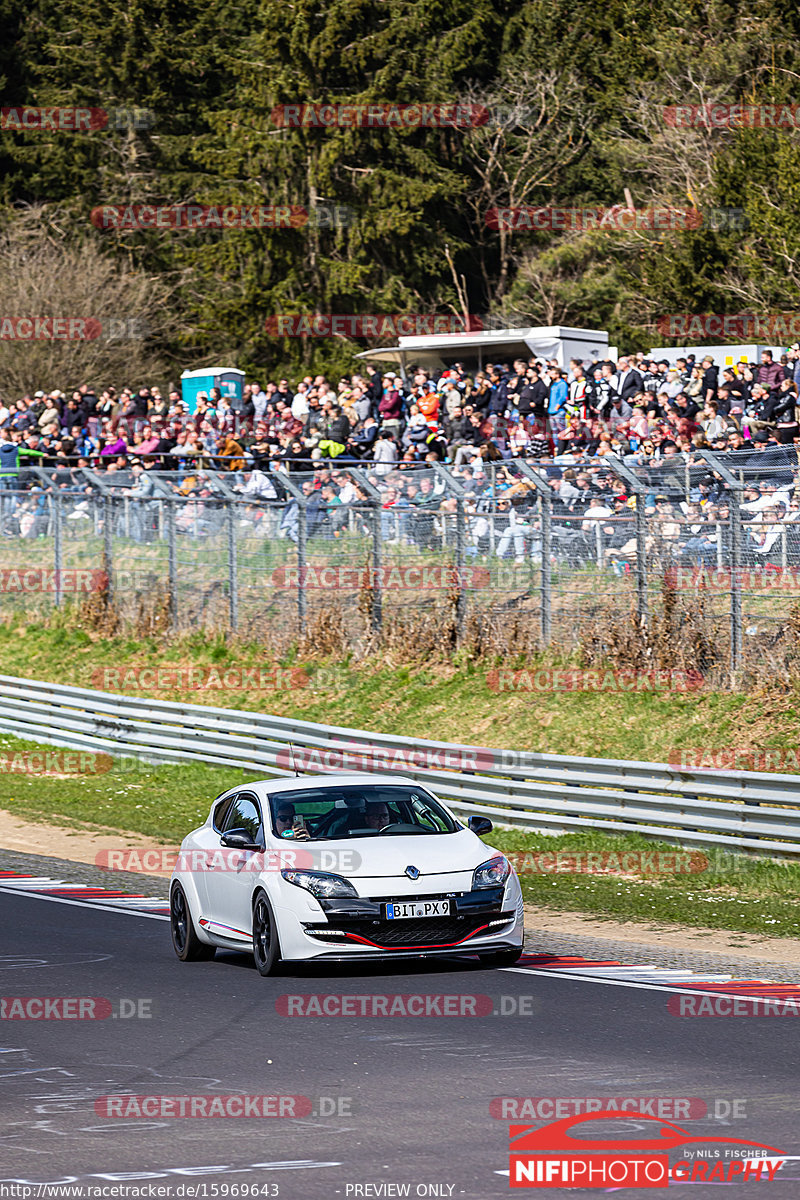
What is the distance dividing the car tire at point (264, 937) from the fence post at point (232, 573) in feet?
53.3

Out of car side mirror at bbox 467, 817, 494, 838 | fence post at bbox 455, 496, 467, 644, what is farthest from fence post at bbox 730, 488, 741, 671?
car side mirror at bbox 467, 817, 494, 838

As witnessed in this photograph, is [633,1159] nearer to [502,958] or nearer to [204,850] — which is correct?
[502,958]

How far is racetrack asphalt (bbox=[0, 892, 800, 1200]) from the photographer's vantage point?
7172 millimetres

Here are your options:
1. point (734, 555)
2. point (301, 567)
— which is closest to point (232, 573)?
point (301, 567)

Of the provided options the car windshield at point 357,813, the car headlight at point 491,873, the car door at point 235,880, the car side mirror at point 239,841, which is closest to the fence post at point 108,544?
the car door at point 235,880

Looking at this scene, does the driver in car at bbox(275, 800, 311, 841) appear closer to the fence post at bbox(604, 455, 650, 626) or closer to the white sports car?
the white sports car

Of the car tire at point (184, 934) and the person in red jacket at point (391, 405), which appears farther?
the person in red jacket at point (391, 405)

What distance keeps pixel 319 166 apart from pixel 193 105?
37.3 feet

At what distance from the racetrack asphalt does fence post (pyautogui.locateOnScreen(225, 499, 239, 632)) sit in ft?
50.3

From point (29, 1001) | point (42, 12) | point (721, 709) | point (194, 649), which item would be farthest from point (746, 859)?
point (42, 12)

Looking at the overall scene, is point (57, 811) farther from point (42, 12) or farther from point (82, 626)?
point (42, 12)

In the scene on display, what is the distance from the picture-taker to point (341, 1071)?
9125 mm

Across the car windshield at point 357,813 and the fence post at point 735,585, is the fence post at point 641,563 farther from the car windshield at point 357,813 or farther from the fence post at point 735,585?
the car windshield at point 357,813

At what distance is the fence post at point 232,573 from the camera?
28172 mm
